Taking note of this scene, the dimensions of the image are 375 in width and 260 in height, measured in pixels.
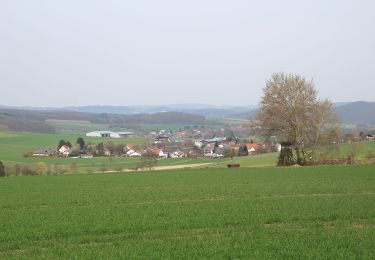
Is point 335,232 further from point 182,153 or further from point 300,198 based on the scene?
point 182,153

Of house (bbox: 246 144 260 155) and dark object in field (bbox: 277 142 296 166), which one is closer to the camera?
dark object in field (bbox: 277 142 296 166)

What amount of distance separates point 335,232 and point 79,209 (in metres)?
10.9

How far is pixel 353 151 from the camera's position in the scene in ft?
193

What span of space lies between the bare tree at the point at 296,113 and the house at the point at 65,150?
60.0m

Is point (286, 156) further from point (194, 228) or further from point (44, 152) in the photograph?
point (44, 152)

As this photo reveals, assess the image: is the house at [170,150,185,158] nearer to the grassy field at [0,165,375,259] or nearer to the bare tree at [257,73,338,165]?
the bare tree at [257,73,338,165]

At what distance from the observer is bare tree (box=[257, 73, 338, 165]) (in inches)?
2142

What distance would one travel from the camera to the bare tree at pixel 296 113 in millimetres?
54406

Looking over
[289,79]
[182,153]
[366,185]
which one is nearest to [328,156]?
[289,79]

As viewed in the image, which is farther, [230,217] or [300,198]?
[300,198]

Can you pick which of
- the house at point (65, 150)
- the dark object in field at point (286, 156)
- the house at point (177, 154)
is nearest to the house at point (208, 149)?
the house at point (177, 154)

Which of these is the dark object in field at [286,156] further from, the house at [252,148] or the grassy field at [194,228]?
the house at [252,148]

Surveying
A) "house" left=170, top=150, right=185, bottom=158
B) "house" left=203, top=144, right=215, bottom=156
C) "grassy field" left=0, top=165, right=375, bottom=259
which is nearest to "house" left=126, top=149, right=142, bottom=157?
"house" left=170, top=150, right=185, bottom=158

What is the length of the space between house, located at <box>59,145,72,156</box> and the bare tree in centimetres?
5999
